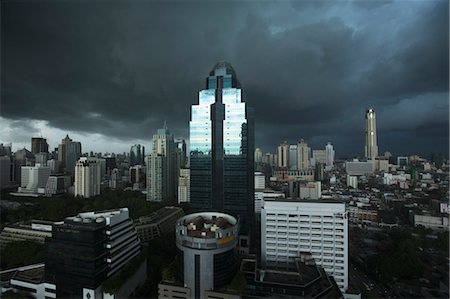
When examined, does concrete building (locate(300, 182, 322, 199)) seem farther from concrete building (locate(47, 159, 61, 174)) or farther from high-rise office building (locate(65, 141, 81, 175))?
concrete building (locate(47, 159, 61, 174))

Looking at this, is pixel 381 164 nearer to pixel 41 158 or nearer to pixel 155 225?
pixel 155 225

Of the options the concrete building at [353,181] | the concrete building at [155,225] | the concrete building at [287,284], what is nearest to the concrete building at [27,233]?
the concrete building at [155,225]

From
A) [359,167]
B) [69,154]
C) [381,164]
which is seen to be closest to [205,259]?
[381,164]

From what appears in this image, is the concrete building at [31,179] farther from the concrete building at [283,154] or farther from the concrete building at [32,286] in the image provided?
the concrete building at [283,154]

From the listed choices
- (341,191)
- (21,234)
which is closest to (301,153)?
(341,191)

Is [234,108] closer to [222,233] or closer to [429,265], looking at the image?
[222,233]
